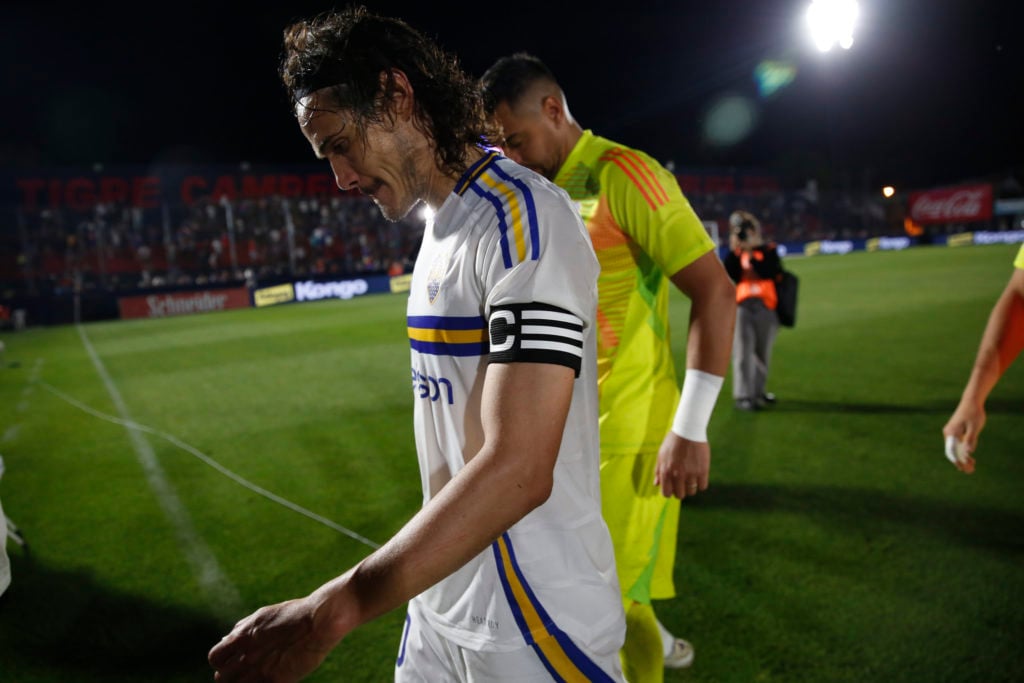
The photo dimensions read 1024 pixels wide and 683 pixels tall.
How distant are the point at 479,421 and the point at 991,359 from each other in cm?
191

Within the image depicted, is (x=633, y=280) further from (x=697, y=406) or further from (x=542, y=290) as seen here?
(x=542, y=290)

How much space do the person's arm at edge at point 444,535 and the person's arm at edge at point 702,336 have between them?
1.20 meters

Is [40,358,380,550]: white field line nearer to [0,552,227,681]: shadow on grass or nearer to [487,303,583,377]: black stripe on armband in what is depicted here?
[0,552,227,681]: shadow on grass

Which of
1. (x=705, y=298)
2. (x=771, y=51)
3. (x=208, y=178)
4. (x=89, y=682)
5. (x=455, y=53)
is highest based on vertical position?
(x=771, y=51)

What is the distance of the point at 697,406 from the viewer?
2.15m

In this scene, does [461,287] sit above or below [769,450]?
above

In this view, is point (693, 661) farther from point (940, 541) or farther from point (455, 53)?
point (455, 53)

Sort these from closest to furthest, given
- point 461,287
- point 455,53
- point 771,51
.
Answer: point 461,287 → point 455,53 → point 771,51

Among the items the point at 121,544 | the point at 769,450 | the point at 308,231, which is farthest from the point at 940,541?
the point at 308,231

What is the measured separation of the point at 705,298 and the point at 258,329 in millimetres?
15699

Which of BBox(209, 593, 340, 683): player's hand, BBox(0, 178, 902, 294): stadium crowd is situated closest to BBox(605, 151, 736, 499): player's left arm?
BBox(209, 593, 340, 683): player's hand

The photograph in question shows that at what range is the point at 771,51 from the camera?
124ft

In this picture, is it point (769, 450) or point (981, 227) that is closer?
point (769, 450)

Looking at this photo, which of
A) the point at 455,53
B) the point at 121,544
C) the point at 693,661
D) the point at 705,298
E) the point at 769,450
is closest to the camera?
the point at 455,53
